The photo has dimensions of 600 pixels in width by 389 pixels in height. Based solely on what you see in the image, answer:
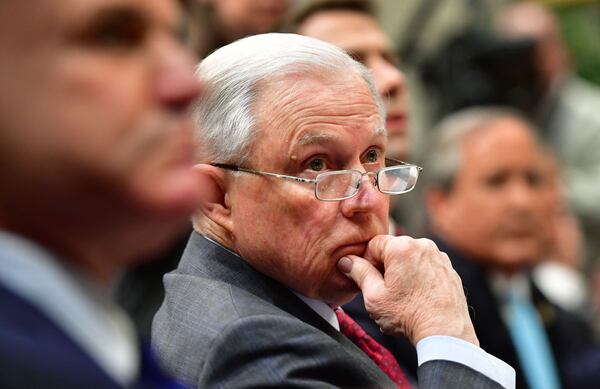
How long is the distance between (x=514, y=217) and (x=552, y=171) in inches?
21.9

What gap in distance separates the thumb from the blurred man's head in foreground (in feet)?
6.55

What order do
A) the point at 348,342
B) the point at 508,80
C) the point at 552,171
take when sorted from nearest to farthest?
1. the point at 348,342
2. the point at 552,171
3. the point at 508,80

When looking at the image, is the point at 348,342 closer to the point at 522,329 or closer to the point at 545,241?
the point at 522,329

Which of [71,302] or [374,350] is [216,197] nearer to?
[374,350]

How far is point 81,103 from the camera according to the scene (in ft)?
3.41

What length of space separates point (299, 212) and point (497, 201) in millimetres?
2178

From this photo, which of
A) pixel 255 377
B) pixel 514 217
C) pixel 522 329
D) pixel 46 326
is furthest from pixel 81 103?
pixel 514 217

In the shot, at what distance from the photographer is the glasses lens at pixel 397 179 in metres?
2.13

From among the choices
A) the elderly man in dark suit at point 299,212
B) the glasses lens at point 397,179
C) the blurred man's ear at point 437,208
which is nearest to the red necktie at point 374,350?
the elderly man in dark suit at point 299,212

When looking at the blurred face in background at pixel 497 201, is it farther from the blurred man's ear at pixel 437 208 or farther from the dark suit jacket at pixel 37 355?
the dark suit jacket at pixel 37 355

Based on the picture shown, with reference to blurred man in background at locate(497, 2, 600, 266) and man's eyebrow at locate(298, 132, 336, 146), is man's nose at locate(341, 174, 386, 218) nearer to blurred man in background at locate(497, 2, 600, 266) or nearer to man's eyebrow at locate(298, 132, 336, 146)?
man's eyebrow at locate(298, 132, 336, 146)

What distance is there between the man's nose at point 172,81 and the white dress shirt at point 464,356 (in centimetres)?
90

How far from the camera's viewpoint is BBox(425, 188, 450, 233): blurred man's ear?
4.17 m

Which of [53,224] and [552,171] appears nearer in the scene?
[53,224]
